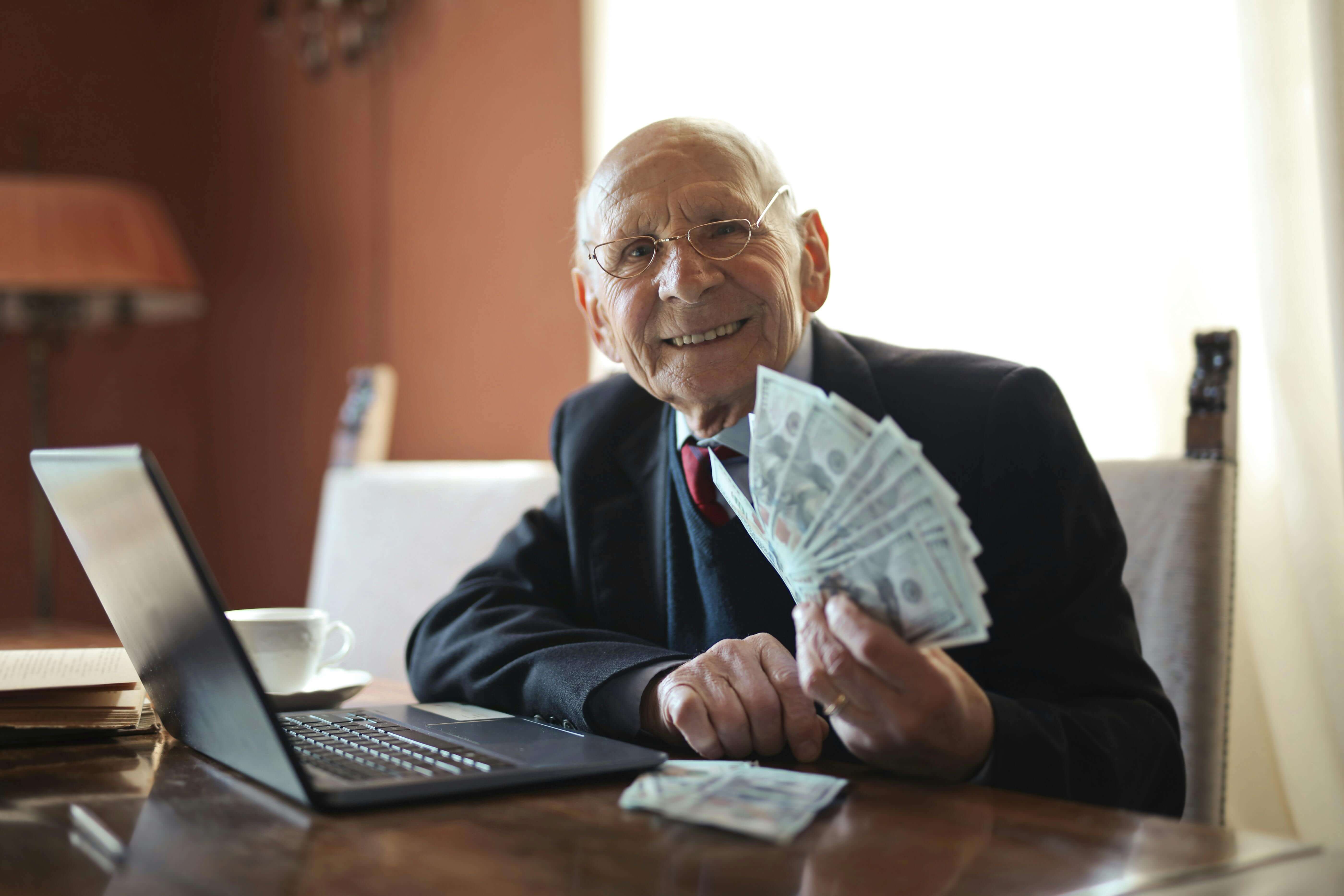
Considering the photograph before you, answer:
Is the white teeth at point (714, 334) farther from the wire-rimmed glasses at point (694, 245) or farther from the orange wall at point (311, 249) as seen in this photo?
the orange wall at point (311, 249)

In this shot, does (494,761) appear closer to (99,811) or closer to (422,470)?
(99,811)

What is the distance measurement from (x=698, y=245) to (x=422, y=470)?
981mm

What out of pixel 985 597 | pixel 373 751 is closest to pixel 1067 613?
pixel 985 597

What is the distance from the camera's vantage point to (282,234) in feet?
11.6

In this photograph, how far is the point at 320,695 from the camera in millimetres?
1106

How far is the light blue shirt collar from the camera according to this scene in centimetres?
117

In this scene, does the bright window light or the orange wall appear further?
the orange wall

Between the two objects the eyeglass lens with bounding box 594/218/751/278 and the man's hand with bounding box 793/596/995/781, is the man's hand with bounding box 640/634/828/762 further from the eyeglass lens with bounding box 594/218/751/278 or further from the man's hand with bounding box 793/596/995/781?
the eyeglass lens with bounding box 594/218/751/278

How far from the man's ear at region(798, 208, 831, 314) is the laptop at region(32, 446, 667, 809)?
0.55 m

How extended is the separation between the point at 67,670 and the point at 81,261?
2092mm

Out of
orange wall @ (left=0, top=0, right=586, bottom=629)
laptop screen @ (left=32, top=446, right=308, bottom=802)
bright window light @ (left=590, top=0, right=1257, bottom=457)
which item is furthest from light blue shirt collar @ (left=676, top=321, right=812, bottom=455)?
orange wall @ (left=0, top=0, right=586, bottom=629)

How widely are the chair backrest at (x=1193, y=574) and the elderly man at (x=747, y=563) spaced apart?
6.8 inches

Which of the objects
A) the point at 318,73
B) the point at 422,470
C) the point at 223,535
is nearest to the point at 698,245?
the point at 422,470

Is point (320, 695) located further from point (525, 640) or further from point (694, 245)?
point (694, 245)
